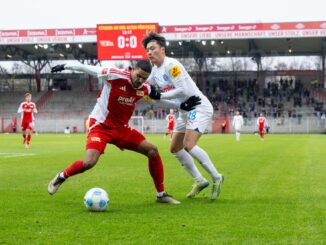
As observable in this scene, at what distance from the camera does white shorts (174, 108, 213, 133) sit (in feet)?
26.0

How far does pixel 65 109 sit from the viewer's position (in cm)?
5966

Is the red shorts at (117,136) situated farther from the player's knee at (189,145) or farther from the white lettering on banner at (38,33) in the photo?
the white lettering on banner at (38,33)

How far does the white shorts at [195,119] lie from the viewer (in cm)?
792

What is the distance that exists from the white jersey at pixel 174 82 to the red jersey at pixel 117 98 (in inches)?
17.5

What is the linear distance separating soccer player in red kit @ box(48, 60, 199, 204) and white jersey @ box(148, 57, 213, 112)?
0.48 meters

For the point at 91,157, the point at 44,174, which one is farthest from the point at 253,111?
the point at 91,157

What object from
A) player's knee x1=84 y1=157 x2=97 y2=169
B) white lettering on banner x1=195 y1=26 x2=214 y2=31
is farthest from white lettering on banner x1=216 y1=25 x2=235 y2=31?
player's knee x1=84 y1=157 x2=97 y2=169

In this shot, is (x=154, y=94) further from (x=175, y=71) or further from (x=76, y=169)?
(x=76, y=169)

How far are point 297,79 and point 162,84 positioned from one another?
55.4m

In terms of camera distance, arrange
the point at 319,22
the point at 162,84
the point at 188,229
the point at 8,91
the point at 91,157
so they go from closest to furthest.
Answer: the point at 188,229
the point at 91,157
the point at 162,84
the point at 319,22
the point at 8,91

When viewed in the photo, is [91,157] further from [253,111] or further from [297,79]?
[297,79]

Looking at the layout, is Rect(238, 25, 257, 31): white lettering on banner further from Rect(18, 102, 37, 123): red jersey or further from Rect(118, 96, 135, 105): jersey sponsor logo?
Rect(118, 96, 135, 105): jersey sponsor logo

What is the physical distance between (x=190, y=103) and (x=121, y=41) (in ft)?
120

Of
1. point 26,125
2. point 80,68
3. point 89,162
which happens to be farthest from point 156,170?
point 26,125
